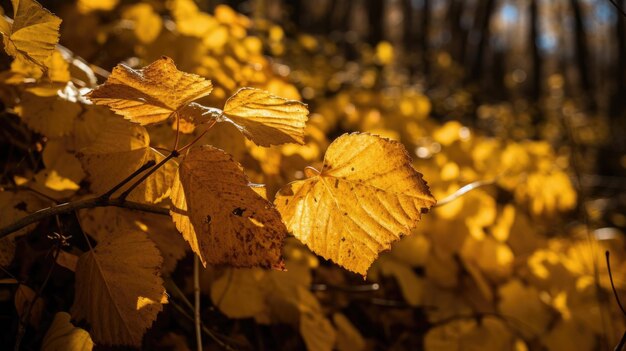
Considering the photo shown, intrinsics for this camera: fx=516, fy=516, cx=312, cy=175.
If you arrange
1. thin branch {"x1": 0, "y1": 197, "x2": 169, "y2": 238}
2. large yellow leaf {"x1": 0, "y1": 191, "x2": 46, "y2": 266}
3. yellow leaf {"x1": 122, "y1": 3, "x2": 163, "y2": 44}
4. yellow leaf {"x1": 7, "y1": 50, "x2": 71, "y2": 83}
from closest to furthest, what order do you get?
thin branch {"x1": 0, "y1": 197, "x2": 169, "y2": 238}
large yellow leaf {"x1": 0, "y1": 191, "x2": 46, "y2": 266}
yellow leaf {"x1": 7, "y1": 50, "x2": 71, "y2": 83}
yellow leaf {"x1": 122, "y1": 3, "x2": 163, "y2": 44}

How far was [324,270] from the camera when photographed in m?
0.97

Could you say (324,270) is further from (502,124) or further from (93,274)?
(502,124)

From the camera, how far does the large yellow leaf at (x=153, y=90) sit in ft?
1.42

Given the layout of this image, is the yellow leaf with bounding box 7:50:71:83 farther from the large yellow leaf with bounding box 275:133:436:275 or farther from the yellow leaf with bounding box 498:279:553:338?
the yellow leaf with bounding box 498:279:553:338

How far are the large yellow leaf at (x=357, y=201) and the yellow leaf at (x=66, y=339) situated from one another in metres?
0.21

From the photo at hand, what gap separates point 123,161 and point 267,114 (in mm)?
162

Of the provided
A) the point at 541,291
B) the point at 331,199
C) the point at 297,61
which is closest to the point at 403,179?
the point at 331,199

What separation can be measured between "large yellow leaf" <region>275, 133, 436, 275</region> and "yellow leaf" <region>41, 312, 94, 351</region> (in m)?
0.21

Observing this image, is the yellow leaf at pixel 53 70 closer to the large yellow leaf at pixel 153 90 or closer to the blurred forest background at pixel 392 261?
the blurred forest background at pixel 392 261

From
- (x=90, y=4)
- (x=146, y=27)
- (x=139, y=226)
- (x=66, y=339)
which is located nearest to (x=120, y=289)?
(x=66, y=339)

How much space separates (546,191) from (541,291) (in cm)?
76

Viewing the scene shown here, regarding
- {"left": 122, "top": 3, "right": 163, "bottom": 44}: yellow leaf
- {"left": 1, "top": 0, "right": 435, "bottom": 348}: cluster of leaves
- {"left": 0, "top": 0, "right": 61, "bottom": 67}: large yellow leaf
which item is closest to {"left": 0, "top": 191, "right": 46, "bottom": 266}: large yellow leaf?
{"left": 1, "top": 0, "right": 435, "bottom": 348}: cluster of leaves

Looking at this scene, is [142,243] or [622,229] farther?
[622,229]

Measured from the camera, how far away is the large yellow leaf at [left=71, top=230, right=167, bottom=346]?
47cm
